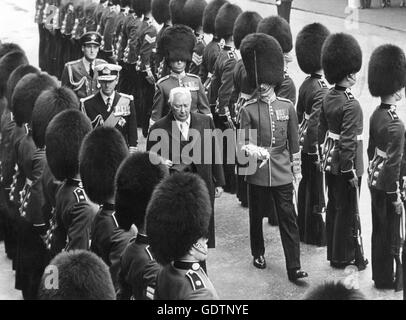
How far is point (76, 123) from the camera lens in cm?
575

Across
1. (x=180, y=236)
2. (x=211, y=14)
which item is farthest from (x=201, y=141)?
(x=211, y=14)

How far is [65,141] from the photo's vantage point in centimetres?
561

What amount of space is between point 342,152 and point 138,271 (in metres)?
2.31

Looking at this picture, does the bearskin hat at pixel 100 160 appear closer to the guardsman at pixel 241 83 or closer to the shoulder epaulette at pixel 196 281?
the shoulder epaulette at pixel 196 281

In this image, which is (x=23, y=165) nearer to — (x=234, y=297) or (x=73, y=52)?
(x=234, y=297)

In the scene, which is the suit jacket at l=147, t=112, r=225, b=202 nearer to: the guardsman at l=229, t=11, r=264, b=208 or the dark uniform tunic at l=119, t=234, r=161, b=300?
the guardsman at l=229, t=11, r=264, b=208

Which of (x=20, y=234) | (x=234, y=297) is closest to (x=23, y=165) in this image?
(x=20, y=234)

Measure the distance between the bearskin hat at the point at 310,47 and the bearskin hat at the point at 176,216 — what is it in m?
3.04

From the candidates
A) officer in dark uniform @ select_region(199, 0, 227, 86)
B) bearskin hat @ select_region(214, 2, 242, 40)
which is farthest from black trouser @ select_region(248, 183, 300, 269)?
bearskin hat @ select_region(214, 2, 242, 40)

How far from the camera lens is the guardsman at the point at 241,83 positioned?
7.54m

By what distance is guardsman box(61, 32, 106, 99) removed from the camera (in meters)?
8.05

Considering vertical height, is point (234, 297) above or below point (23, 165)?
below

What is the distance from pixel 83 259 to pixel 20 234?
2493 mm

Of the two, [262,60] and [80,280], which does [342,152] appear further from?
[80,280]
